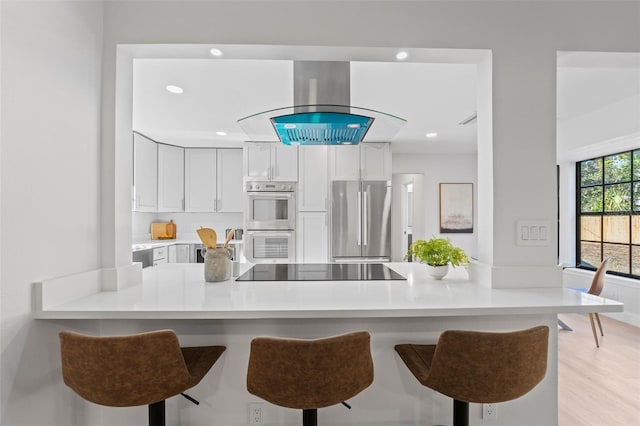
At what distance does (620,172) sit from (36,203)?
5.53m

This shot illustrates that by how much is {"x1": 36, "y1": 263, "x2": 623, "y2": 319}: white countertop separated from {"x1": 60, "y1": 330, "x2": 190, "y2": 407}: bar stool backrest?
150 mm

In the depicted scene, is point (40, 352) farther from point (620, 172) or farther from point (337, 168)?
point (620, 172)

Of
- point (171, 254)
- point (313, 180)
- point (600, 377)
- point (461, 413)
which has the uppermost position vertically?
point (313, 180)

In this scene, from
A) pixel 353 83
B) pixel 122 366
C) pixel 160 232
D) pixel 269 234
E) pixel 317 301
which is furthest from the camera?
pixel 160 232

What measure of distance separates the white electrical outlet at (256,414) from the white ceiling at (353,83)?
1737 mm

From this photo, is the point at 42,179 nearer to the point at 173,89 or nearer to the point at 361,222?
the point at 173,89

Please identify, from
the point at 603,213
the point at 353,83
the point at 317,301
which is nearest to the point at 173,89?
the point at 353,83

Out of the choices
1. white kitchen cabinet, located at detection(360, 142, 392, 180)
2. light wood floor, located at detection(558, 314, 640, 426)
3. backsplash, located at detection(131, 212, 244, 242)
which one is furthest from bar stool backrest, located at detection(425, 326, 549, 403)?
backsplash, located at detection(131, 212, 244, 242)

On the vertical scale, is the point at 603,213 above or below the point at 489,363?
above

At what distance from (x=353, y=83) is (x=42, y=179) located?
2198mm

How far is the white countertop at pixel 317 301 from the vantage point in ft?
4.04

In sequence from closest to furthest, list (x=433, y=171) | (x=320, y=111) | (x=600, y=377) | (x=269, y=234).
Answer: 1. (x=320, y=111)
2. (x=600, y=377)
3. (x=269, y=234)
4. (x=433, y=171)

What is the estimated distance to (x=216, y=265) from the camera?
70.3 inches

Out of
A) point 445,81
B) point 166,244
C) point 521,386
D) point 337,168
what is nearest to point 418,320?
point 521,386
